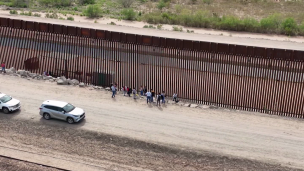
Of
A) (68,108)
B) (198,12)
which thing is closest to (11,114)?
(68,108)

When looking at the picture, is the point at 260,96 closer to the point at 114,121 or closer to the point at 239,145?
the point at 239,145

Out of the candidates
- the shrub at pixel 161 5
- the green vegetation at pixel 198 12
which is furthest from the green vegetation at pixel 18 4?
→ the shrub at pixel 161 5

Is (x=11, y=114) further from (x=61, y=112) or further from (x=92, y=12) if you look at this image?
(x=92, y=12)

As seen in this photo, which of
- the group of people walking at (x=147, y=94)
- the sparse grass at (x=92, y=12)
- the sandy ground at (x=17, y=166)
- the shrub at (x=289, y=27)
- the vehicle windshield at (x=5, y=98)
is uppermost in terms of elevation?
the sparse grass at (x=92, y=12)

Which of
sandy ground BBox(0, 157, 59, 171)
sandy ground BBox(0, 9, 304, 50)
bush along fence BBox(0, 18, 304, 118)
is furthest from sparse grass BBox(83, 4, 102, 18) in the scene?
sandy ground BBox(0, 157, 59, 171)

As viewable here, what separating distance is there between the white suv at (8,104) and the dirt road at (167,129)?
39 cm

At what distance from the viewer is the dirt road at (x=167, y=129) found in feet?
74.6

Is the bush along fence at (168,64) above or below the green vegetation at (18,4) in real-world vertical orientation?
below

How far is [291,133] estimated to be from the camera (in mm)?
25094

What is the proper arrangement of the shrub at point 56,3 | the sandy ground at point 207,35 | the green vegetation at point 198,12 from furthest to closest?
the shrub at point 56,3, the green vegetation at point 198,12, the sandy ground at point 207,35

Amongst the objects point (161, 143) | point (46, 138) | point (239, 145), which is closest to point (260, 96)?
point (239, 145)

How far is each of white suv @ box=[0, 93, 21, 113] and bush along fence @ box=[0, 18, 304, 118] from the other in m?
7.43

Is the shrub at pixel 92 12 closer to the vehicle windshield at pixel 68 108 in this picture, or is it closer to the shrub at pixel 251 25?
the shrub at pixel 251 25

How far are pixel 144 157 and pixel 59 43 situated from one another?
49.4 feet
